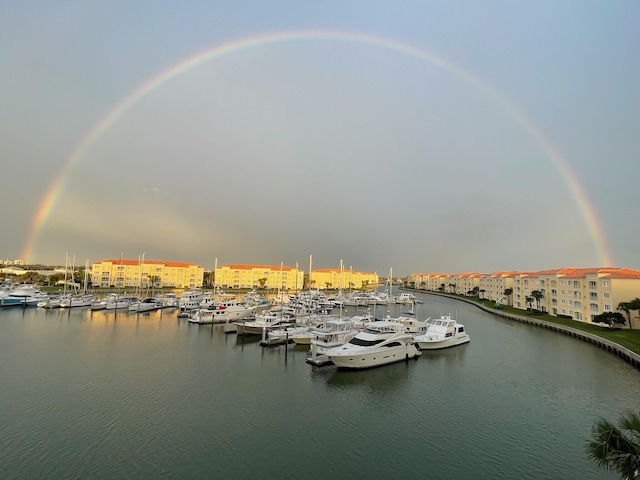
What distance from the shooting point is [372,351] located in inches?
1065

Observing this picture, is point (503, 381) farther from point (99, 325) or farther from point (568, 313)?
point (99, 325)

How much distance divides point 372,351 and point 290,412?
397 inches

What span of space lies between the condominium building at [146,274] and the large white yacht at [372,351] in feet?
320

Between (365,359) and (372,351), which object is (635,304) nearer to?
(372,351)

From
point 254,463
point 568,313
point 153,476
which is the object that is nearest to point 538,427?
point 254,463

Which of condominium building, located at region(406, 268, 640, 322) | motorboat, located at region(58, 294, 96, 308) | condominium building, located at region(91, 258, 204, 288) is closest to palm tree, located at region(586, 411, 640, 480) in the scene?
condominium building, located at region(406, 268, 640, 322)

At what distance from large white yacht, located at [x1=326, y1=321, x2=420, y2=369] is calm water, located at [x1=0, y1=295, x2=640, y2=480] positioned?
788 millimetres

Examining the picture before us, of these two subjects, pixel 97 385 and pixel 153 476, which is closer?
pixel 153 476

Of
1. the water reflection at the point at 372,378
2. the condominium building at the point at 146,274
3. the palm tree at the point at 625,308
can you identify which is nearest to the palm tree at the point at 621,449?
the water reflection at the point at 372,378

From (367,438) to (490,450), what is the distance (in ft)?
17.3

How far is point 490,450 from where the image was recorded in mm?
15062

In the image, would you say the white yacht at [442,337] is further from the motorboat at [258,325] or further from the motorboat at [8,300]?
the motorboat at [8,300]

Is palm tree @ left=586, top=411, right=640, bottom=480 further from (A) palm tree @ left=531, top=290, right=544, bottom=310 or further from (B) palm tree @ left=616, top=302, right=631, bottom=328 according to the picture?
(A) palm tree @ left=531, top=290, right=544, bottom=310

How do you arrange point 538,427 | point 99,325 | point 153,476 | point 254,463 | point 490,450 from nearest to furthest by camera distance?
point 153,476 → point 254,463 → point 490,450 → point 538,427 → point 99,325
